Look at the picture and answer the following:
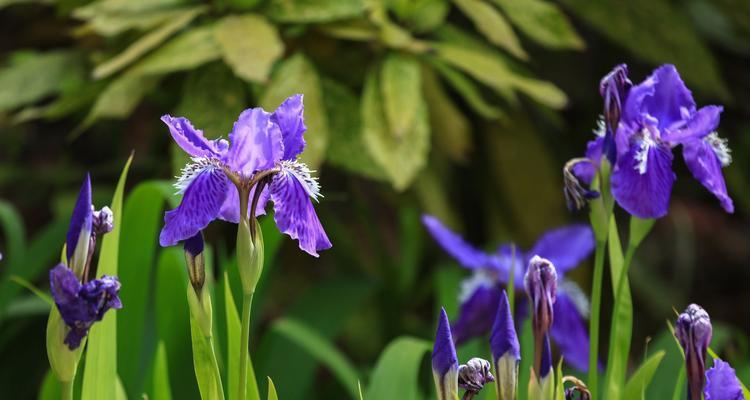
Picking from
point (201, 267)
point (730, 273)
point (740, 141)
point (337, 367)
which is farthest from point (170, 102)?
point (730, 273)

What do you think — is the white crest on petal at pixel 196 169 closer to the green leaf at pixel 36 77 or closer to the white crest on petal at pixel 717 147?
the white crest on petal at pixel 717 147

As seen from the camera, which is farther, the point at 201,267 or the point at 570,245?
the point at 570,245

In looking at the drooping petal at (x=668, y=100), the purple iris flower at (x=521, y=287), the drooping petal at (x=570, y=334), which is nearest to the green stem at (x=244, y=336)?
the drooping petal at (x=668, y=100)

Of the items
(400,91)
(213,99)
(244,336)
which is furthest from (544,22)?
(244,336)

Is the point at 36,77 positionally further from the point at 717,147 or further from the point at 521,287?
the point at 717,147

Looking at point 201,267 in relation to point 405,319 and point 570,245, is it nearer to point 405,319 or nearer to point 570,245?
point 570,245

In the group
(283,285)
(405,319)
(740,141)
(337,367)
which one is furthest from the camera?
(740,141)

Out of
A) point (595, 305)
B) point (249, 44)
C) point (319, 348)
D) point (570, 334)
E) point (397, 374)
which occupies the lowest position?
point (319, 348)
